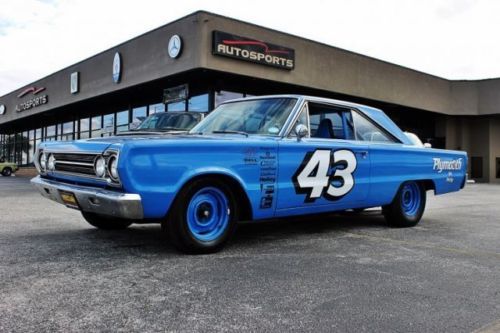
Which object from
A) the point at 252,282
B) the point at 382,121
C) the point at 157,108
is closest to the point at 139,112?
the point at 157,108

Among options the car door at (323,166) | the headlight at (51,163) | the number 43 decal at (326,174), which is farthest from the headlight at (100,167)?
the number 43 decal at (326,174)

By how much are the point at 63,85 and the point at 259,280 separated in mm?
24720

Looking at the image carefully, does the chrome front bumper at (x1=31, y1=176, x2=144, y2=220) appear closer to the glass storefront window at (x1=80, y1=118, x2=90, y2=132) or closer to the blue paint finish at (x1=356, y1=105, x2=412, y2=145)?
the blue paint finish at (x1=356, y1=105, x2=412, y2=145)

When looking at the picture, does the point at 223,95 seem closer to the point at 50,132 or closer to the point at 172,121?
the point at 172,121

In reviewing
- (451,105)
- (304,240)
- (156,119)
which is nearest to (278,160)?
(304,240)

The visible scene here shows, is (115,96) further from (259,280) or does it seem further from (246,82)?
(259,280)

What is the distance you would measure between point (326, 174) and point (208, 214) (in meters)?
1.56

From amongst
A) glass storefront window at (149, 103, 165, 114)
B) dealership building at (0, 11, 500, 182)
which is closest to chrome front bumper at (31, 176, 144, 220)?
dealership building at (0, 11, 500, 182)

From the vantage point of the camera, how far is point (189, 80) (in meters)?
18.3

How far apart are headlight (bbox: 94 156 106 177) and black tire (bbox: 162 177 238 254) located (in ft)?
2.22

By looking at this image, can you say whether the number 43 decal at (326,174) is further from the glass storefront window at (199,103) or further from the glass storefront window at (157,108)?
the glass storefront window at (157,108)

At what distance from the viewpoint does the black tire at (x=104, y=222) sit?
5723 millimetres

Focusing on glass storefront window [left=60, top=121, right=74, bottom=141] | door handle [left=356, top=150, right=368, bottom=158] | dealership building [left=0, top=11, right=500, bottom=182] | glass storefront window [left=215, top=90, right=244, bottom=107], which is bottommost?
door handle [left=356, top=150, right=368, bottom=158]

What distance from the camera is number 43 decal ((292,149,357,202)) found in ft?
17.2
